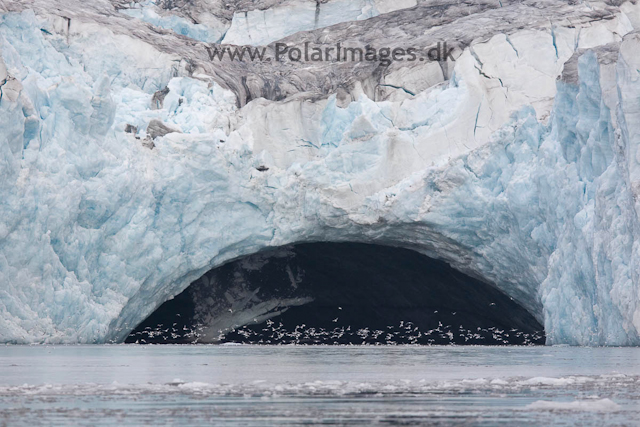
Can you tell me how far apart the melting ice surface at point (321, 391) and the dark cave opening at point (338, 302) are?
36.8ft

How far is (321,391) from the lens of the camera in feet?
38.7

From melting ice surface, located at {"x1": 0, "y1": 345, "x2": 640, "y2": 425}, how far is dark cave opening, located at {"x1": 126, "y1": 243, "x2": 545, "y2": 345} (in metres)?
11.2

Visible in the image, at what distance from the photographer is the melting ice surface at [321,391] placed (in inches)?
357

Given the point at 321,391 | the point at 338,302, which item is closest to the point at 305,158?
the point at 338,302

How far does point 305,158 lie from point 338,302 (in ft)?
25.6

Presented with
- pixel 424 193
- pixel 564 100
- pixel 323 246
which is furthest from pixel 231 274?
pixel 564 100

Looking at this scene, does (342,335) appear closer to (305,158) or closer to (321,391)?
(305,158)

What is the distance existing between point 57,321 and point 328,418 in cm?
1509

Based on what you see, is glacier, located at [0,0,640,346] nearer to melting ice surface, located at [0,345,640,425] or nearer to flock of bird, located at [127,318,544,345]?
melting ice surface, located at [0,345,640,425]

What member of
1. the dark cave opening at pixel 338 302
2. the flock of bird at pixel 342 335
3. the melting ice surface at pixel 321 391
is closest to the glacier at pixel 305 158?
the dark cave opening at pixel 338 302

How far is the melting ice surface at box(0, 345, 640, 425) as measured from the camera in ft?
29.8

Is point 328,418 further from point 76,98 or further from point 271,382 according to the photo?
point 76,98

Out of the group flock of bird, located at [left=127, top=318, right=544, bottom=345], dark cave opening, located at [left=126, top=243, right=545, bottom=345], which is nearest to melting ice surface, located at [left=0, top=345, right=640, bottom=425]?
dark cave opening, located at [left=126, top=243, right=545, bottom=345]

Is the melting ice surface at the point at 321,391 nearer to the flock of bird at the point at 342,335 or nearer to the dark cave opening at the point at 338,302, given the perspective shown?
the dark cave opening at the point at 338,302
